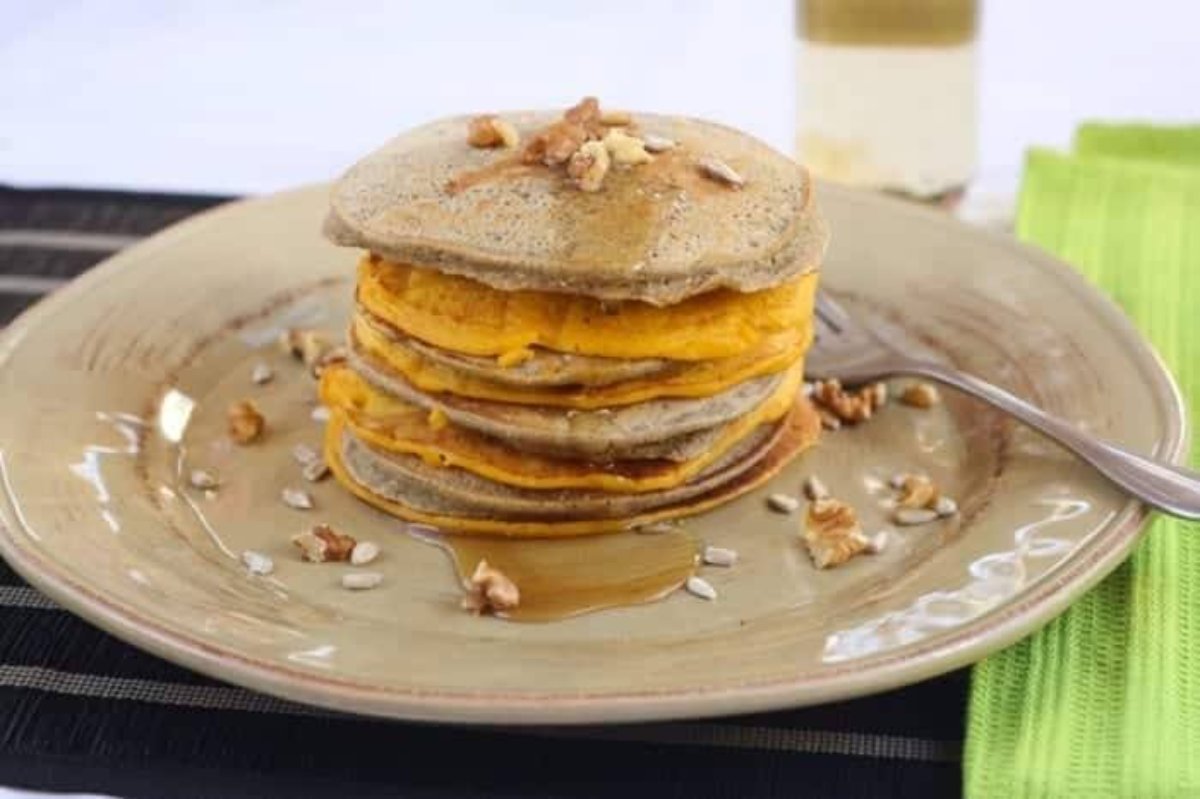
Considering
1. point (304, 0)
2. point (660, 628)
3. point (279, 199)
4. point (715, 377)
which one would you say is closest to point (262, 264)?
point (279, 199)

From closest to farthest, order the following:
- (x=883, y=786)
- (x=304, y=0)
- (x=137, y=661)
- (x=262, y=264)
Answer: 1. (x=883, y=786)
2. (x=137, y=661)
3. (x=262, y=264)
4. (x=304, y=0)

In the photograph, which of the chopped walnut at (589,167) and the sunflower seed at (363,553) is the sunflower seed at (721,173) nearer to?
the chopped walnut at (589,167)

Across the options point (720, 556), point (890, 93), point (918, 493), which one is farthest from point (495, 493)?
point (890, 93)

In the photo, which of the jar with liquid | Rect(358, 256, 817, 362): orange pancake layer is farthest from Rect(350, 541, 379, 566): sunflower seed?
the jar with liquid

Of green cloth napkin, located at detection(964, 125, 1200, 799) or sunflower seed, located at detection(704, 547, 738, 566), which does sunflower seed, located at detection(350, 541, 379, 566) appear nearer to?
sunflower seed, located at detection(704, 547, 738, 566)

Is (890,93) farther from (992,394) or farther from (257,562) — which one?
(257,562)

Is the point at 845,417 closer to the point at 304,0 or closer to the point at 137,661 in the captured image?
the point at 137,661
